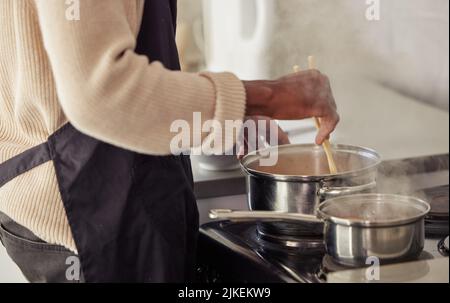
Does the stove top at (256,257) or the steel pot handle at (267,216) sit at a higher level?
the steel pot handle at (267,216)

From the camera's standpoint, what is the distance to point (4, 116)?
125cm

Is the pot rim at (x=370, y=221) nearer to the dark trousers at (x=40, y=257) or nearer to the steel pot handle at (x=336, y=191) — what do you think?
the steel pot handle at (x=336, y=191)

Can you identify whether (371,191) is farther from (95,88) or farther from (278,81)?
(95,88)

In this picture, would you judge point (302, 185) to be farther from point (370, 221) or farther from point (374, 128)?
point (374, 128)

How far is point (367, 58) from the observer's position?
7.39 ft

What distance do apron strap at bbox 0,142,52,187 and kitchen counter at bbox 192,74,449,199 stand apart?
23.3 inches

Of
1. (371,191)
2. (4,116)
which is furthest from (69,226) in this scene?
(371,191)

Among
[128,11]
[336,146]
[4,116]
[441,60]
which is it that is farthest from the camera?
[441,60]

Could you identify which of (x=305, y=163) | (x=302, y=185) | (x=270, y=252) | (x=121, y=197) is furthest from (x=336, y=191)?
(x=121, y=197)

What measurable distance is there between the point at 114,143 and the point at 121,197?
0.47 ft

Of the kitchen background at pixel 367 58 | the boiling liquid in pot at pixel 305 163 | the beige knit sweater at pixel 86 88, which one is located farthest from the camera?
the kitchen background at pixel 367 58

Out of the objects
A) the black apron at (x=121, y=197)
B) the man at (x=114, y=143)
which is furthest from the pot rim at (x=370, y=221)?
the black apron at (x=121, y=197)

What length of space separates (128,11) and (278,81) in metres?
0.28

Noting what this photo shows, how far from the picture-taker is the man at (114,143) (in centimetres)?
101
